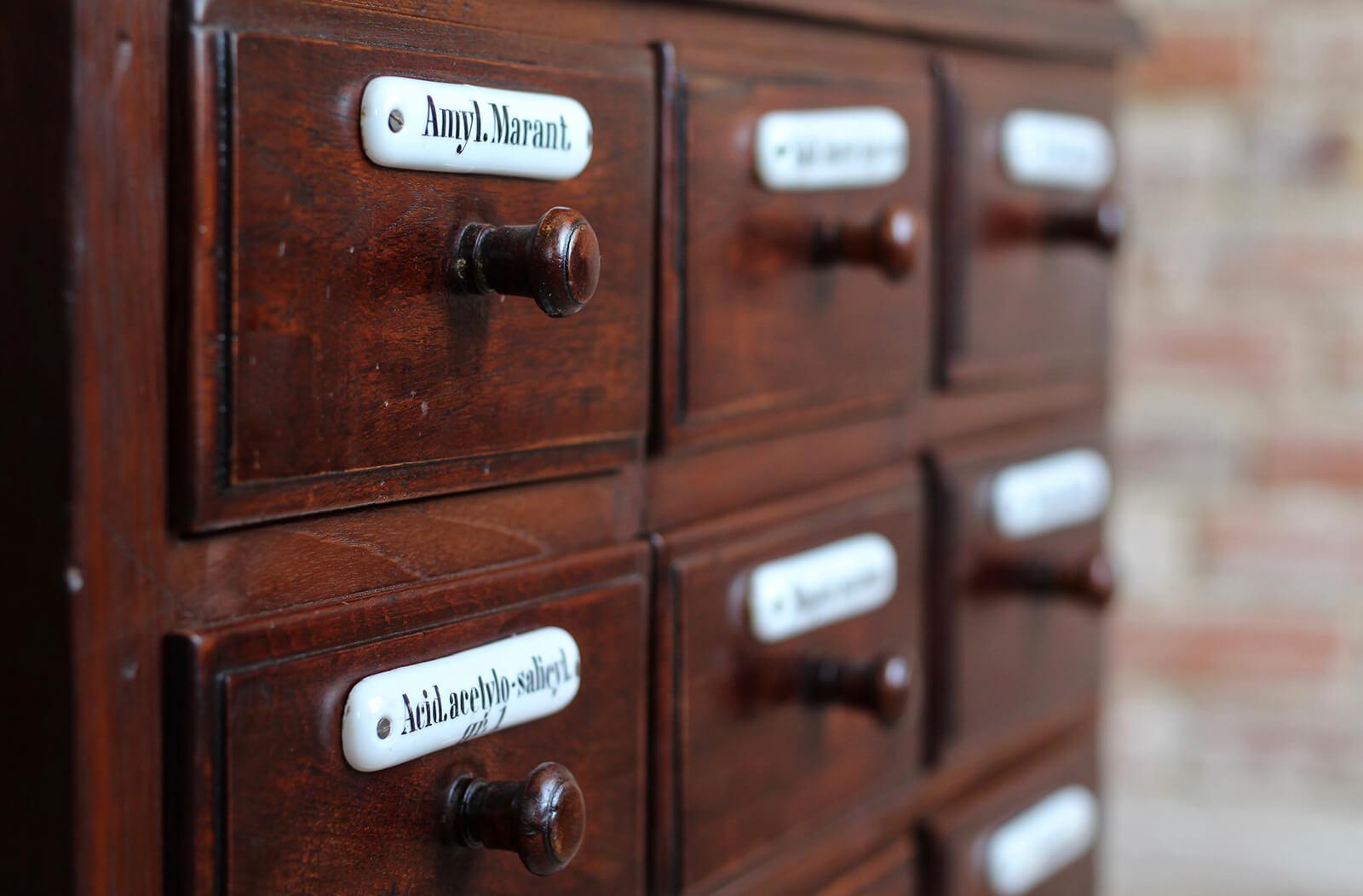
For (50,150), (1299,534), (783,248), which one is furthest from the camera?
(1299,534)

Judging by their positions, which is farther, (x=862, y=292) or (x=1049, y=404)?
(x=1049, y=404)

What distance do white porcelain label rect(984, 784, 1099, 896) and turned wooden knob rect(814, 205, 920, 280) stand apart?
0.36m

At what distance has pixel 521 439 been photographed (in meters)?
0.47

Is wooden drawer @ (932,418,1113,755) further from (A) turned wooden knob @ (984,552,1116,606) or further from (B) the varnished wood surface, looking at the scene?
(B) the varnished wood surface

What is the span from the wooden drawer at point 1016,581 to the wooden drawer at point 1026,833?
0.12ft

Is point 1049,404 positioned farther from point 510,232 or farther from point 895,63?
point 510,232

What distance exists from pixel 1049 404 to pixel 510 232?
1.64 feet

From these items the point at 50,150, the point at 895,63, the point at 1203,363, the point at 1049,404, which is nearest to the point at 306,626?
the point at 50,150

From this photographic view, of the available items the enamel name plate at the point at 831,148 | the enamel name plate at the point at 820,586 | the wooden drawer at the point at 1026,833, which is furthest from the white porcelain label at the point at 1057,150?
the wooden drawer at the point at 1026,833

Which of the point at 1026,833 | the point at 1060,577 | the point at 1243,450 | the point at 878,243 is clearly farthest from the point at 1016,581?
the point at 1243,450

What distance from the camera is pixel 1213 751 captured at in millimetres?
1544

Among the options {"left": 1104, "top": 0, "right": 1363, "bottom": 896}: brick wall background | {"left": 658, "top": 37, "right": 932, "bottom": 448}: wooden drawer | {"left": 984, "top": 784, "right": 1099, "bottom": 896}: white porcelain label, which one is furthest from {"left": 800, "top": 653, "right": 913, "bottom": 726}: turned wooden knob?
{"left": 1104, "top": 0, "right": 1363, "bottom": 896}: brick wall background

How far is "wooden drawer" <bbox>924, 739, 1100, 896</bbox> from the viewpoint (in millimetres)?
762

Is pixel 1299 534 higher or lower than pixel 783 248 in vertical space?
lower
